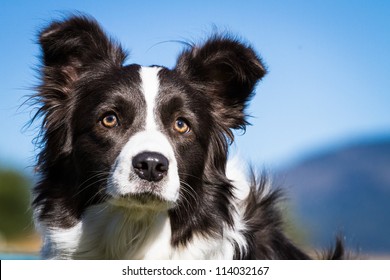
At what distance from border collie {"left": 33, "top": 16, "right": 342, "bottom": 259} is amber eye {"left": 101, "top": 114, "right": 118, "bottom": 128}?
0.01 metres

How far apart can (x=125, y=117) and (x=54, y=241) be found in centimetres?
139

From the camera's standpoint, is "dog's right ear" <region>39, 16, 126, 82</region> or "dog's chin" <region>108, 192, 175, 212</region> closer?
"dog's chin" <region>108, 192, 175, 212</region>

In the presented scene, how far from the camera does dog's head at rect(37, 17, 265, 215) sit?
16.7ft

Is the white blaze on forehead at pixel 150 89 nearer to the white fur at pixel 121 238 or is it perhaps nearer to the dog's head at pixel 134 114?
the dog's head at pixel 134 114

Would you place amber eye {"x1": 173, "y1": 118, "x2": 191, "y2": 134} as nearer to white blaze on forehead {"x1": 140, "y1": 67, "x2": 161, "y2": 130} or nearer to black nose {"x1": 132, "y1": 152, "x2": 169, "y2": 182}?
white blaze on forehead {"x1": 140, "y1": 67, "x2": 161, "y2": 130}

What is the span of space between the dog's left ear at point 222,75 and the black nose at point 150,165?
1.55 m

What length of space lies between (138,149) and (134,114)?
57 cm

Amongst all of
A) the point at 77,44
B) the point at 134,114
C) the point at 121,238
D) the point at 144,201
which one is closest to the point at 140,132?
the point at 134,114

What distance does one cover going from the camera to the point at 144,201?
16.8ft

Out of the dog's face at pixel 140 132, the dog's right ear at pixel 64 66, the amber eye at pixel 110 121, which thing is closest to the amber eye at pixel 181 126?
the dog's face at pixel 140 132

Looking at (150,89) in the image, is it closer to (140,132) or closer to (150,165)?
(140,132)

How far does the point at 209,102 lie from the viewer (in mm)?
6402

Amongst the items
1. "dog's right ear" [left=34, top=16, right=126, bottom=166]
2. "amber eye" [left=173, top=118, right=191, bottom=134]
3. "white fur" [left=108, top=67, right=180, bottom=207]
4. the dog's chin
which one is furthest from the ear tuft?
the dog's chin
